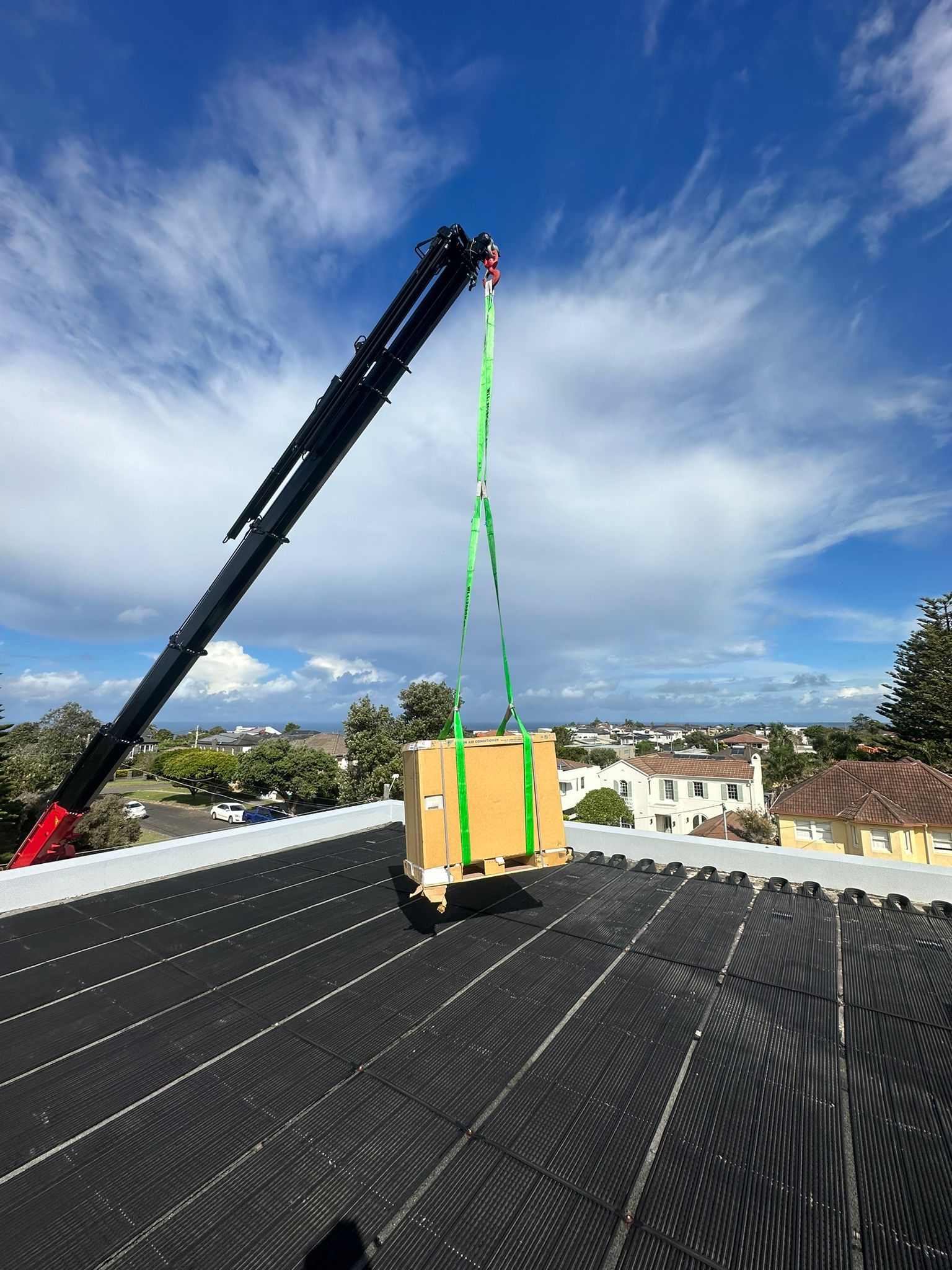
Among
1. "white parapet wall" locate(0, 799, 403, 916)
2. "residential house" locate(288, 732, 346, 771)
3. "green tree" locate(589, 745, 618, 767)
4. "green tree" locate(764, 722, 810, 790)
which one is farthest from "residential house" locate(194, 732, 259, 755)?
"white parapet wall" locate(0, 799, 403, 916)

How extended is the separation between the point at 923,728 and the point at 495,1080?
4043 cm

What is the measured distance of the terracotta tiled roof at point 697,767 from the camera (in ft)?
115

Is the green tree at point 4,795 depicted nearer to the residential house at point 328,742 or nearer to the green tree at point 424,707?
the green tree at point 424,707

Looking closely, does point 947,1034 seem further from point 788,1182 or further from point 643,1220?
point 643,1220

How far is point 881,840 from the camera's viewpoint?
17.3 m

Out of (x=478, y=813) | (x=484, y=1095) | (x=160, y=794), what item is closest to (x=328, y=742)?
(x=160, y=794)

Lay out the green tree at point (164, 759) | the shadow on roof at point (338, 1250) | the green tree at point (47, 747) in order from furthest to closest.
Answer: the green tree at point (164, 759) < the green tree at point (47, 747) < the shadow on roof at point (338, 1250)

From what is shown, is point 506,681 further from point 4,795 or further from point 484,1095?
point 4,795

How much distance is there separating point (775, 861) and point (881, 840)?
14978mm

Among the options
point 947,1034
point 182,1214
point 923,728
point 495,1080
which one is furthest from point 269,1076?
point 923,728

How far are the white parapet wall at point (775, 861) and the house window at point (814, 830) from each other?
577 inches

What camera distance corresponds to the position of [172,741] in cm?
7494

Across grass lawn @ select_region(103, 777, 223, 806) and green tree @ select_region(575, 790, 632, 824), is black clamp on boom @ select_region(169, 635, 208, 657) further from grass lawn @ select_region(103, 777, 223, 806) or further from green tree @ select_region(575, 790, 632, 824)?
grass lawn @ select_region(103, 777, 223, 806)

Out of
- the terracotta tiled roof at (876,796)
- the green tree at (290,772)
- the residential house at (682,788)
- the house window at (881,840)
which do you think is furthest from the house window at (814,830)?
the green tree at (290,772)
